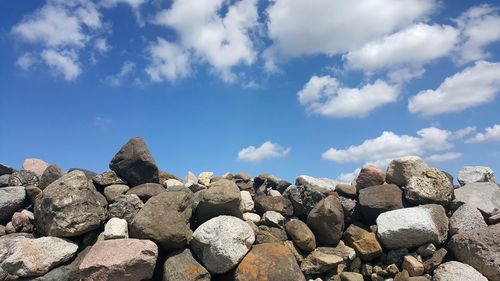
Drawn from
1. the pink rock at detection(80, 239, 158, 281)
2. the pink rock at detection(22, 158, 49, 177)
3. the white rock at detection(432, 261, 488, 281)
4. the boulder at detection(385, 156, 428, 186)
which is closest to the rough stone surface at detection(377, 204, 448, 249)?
the white rock at detection(432, 261, 488, 281)

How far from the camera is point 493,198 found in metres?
11.2

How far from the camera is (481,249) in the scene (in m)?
9.35

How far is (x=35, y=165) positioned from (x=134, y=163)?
3.42m

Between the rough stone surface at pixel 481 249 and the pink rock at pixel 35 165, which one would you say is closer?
the rough stone surface at pixel 481 249

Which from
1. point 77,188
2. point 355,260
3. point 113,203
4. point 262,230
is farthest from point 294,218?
point 77,188

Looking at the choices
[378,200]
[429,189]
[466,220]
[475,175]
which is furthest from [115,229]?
[475,175]

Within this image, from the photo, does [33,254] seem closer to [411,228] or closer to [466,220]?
[411,228]

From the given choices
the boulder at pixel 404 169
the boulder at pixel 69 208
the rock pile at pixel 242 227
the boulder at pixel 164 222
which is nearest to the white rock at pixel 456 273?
the rock pile at pixel 242 227

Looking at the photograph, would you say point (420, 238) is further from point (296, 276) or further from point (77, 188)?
point (77, 188)

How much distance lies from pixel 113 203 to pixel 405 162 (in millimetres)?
7033

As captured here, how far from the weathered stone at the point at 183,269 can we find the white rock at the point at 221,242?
184 mm

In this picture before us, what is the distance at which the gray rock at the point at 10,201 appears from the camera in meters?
10.2

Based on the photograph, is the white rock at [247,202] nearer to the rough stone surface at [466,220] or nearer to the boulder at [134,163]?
the boulder at [134,163]

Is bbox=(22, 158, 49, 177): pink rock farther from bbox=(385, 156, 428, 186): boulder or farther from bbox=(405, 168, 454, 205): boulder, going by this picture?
bbox=(405, 168, 454, 205): boulder
